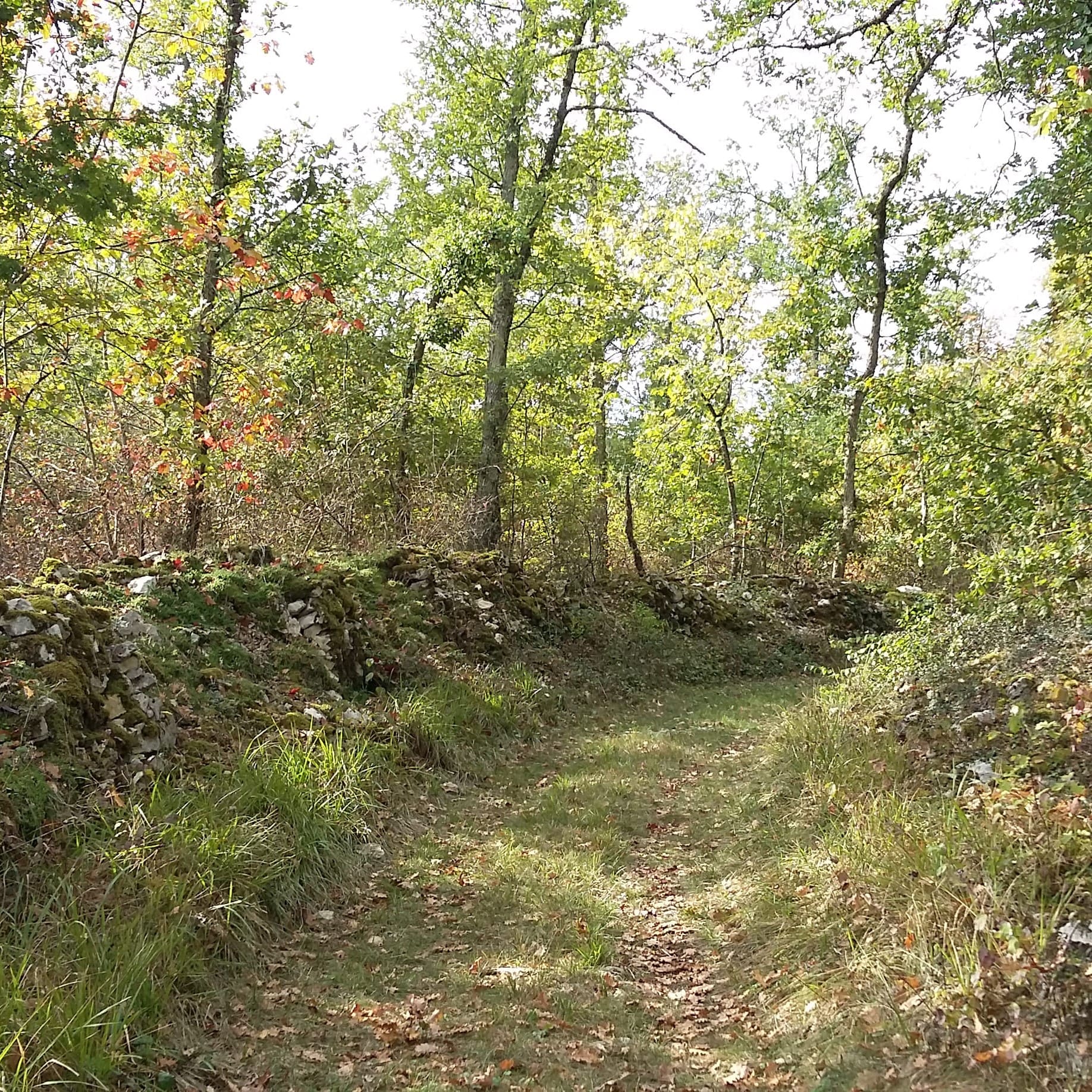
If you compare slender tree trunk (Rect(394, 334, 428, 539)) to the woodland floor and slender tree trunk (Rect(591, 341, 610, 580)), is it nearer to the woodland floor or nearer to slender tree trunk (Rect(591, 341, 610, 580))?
slender tree trunk (Rect(591, 341, 610, 580))

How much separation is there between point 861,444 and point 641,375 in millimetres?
4925

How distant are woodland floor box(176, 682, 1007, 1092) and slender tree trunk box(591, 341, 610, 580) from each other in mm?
7341

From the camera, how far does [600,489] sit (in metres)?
13.8

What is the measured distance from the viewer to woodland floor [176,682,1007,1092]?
10.5 ft

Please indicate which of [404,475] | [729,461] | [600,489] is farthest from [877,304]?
[404,475]

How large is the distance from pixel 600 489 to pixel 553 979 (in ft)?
34.2

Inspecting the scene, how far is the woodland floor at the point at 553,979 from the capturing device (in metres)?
3.20

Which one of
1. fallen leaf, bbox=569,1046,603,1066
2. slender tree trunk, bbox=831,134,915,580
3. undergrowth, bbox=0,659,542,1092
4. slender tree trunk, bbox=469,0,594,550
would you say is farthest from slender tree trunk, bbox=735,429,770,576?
fallen leaf, bbox=569,1046,603,1066

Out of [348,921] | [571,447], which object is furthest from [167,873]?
[571,447]

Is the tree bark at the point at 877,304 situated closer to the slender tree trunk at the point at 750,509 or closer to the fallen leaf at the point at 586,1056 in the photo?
the slender tree trunk at the point at 750,509

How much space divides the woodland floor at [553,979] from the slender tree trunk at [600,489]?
7.34 m

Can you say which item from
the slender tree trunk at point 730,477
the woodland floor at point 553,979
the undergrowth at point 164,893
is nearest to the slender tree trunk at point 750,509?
the slender tree trunk at point 730,477

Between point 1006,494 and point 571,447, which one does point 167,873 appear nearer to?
point 1006,494

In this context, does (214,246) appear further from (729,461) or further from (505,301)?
(729,461)
